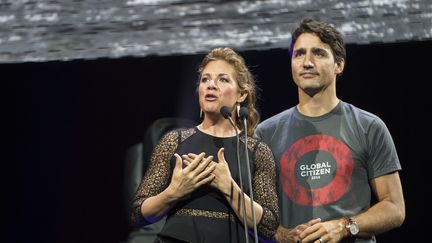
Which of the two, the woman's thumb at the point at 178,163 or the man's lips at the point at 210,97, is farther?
the man's lips at the point at 210,97

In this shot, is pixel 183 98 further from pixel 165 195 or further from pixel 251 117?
pixel 165 195

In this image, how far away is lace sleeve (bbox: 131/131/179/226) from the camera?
372 cm

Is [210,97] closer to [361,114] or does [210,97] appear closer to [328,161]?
[328,161]

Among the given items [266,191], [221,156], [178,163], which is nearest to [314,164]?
[266,191]

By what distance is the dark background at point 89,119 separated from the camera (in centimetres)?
570

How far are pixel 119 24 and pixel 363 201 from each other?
2.62 m

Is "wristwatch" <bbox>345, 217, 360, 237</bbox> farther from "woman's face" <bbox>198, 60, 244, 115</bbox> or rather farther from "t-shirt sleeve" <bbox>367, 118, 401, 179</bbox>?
"woman's face" <bbox>198, 60, 244, 115</bbox>

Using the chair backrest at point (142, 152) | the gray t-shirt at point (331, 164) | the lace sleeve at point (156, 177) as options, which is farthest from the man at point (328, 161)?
the chair backrest at point (142, 152)

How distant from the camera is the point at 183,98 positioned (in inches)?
229

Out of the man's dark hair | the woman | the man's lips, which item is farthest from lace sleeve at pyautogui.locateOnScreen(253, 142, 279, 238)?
the man's dark hair

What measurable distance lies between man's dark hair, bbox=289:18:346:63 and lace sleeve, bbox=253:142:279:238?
0.79 meters

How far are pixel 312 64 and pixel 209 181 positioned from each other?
101cm

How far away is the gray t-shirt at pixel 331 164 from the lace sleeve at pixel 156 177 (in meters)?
0.73

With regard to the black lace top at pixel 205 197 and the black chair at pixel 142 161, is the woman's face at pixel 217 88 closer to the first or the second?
the black lace top at pixel 205 197
